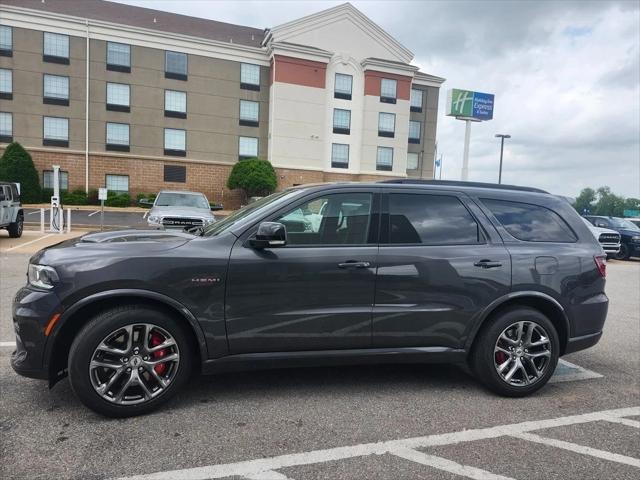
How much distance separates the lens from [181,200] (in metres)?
13.3

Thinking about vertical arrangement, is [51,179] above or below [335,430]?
above

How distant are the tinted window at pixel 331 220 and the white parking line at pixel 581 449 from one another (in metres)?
1.84

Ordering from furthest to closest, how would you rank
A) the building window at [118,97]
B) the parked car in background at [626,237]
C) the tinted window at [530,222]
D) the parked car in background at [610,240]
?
the building window at [118,97] < the parked car in background at [626,237] < the parked car in background at [610,240] < the tinted window at [530,222]

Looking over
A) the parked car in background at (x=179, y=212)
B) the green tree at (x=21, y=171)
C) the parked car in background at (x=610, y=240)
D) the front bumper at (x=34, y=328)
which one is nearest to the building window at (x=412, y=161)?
the parked car in background at (x=610, y=240)

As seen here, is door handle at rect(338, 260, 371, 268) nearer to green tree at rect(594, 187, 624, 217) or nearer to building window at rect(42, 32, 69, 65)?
building window at rect(42, 32, 69, 65)

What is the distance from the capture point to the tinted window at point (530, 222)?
14.0ft

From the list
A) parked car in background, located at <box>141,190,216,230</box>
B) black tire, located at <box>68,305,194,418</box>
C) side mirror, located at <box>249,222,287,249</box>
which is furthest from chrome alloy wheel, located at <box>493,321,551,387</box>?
parked car in background, located at <box>141,190,216,230</box>

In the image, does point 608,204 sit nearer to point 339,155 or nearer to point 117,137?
point 339,155

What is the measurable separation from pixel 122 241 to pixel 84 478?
1.63 meters

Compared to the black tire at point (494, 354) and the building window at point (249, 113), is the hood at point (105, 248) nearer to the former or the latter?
the black tire at point (494, 354)

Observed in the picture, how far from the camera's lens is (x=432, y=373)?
15.1 ft

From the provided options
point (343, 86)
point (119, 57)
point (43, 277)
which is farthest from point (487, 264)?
point (343, 86)

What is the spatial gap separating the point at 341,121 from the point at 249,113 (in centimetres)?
728

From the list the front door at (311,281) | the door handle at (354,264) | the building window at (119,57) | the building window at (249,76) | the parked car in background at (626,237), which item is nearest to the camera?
the front door at (311,281)
